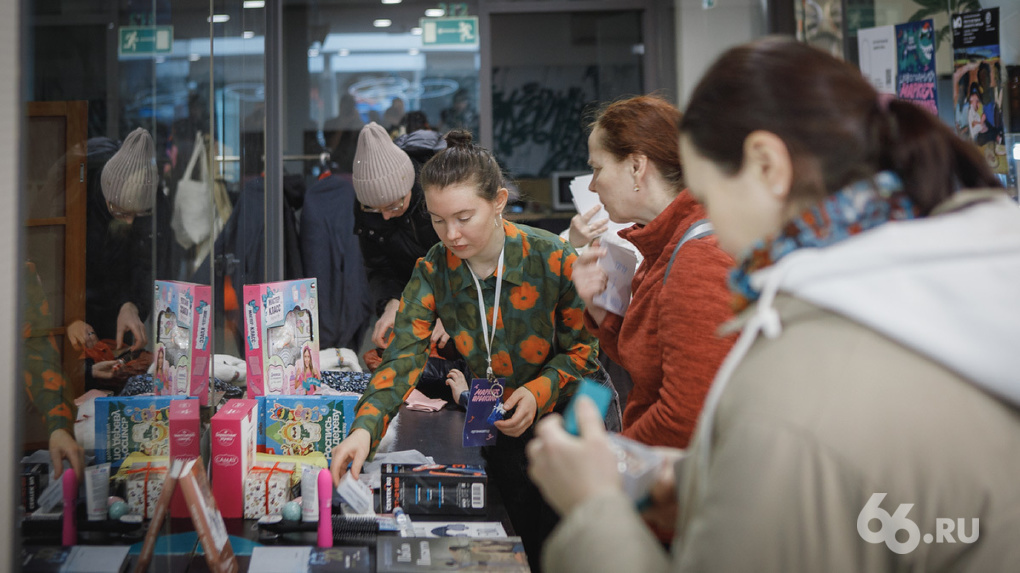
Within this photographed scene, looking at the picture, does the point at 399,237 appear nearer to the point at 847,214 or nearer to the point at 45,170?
the point at 45,170

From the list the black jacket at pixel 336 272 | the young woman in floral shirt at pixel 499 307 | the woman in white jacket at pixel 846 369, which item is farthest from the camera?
the black jacket at pixel 336 272

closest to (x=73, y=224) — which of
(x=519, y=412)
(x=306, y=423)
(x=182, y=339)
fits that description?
(x=182, y=339)

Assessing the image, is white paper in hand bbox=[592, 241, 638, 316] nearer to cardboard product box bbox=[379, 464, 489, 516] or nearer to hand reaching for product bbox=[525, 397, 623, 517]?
cardboard product box bbox=[379, 464, 489, 516]

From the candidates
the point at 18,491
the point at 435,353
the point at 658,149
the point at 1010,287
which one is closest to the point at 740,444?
the point at 1010,287

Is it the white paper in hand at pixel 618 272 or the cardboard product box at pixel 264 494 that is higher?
the white paper in hand at pixel 618 272

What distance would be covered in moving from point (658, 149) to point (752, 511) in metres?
1.25

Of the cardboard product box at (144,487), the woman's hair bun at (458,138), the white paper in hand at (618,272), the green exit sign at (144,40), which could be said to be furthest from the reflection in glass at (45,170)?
the woman's hair bun at (458,138)

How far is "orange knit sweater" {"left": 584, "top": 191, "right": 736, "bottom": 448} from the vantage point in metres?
1.48

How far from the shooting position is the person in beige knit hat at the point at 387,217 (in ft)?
12.3

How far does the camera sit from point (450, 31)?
5.55 m

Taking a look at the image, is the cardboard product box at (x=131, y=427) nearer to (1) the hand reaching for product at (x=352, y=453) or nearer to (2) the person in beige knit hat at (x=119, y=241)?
(2) the person in beige knit hat at (x=119, y=241)

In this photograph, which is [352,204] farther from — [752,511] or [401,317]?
[752,511]

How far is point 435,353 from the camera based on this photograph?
3336mm

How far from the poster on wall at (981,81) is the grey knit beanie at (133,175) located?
117 inches
